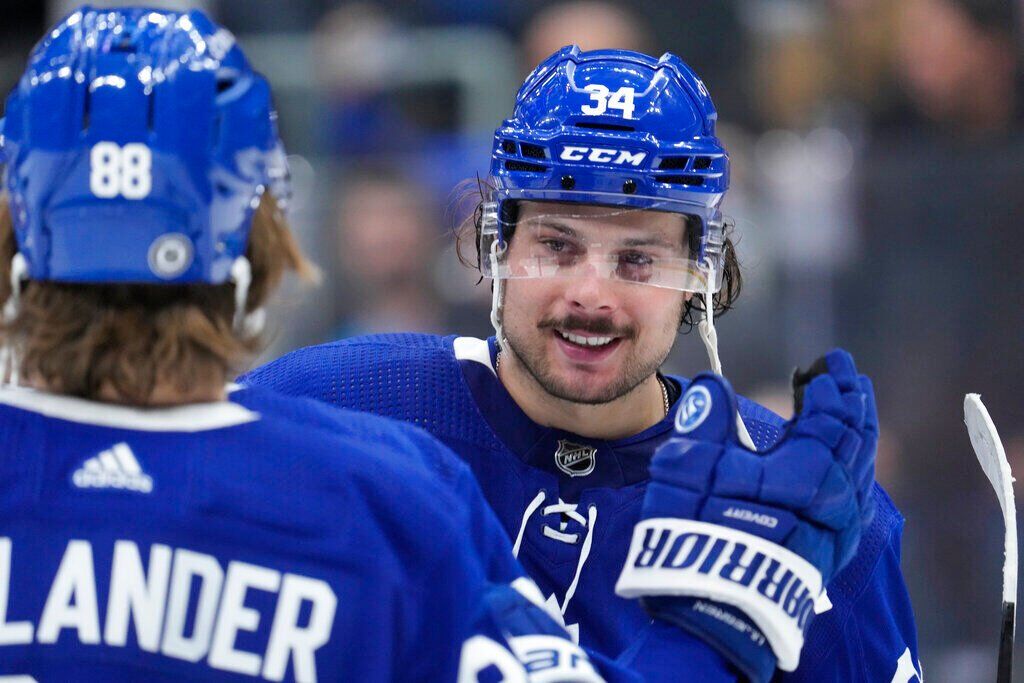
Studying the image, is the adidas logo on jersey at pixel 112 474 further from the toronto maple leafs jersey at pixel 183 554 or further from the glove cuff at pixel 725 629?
the glove cuff at pixel 725 629

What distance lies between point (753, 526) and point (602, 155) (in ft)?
2.42

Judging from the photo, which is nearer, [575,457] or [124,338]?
[124,338]

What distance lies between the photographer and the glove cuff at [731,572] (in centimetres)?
186

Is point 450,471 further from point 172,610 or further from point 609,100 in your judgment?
point 609,100

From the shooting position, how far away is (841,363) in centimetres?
199

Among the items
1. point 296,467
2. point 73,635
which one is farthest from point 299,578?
point 73,635

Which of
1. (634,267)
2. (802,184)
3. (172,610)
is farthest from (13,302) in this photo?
(802,184)

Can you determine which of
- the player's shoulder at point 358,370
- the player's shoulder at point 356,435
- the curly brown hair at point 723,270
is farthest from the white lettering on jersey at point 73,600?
the curly brown hair at point 723,270

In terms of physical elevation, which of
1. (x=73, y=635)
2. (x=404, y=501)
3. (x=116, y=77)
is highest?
(x=116, y=77)

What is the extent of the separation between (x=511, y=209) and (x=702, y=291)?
354mm

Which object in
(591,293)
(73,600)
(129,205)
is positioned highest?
(129,205)

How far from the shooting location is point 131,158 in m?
1.54

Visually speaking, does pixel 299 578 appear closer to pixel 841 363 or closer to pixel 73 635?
pixel 73 635

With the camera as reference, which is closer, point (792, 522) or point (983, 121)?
point (792, 522)
